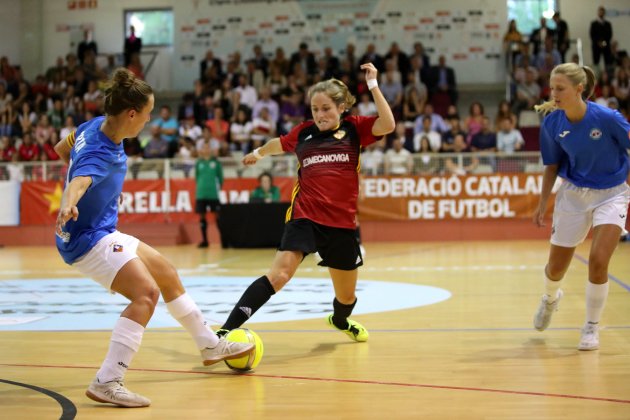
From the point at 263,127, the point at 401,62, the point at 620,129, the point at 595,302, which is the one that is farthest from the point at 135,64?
the point at 595,302

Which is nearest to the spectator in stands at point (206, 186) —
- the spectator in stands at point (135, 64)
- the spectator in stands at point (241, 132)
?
the spectator in stands at point (241, 132)

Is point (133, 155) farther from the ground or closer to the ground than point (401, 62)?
closer to the ground

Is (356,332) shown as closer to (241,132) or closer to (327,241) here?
(327,241)

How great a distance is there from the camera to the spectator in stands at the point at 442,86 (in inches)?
832

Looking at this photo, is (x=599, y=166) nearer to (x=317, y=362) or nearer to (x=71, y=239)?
(x=317, y=362)

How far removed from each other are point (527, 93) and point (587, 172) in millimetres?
15990

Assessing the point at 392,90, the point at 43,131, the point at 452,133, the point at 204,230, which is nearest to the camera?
the point at 204,230

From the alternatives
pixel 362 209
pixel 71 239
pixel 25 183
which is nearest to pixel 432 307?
pixel 71 239

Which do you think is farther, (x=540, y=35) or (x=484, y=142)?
(x=540, y=35)

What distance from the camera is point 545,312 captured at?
6180 millimetres

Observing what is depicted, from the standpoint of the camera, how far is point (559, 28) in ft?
72.2

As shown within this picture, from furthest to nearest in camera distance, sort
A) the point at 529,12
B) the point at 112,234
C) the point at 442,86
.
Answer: the point at 529,12 → the point at 442,86 → the point at 112,234

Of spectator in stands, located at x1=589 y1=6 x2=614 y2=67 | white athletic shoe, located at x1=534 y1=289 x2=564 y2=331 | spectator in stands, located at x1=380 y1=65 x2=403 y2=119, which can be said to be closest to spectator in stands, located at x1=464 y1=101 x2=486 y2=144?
spectator in stands, located at x1=380 y1=65 x2=403 y2=119

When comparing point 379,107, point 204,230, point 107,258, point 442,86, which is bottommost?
point 204,230
